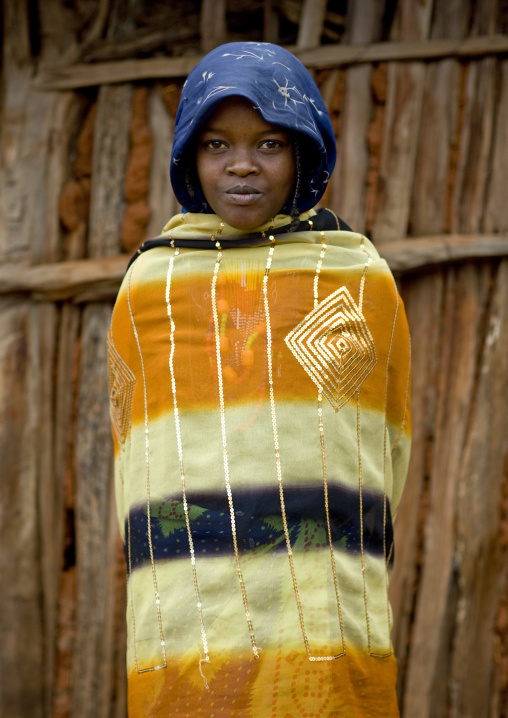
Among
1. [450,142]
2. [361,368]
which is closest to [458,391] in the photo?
[450,142]

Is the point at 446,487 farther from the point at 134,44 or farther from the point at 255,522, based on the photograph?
the point at 134,44

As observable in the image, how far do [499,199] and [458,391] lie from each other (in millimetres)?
726

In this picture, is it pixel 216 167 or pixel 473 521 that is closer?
pixel 216 167

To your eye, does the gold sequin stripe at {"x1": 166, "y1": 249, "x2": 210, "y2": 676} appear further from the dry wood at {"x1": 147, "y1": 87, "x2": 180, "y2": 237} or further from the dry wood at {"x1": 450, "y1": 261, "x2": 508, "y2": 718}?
the dry wood at {"x1": 450, "y1": 261, "x2": 508, "y2": 718}

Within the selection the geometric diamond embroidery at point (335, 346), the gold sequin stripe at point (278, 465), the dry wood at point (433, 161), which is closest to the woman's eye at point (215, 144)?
the gold sequin stripe at point (278, 465)

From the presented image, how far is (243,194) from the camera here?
168 centimetres

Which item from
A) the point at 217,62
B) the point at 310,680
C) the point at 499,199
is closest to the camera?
the point at 310,680

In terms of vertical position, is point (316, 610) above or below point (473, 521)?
above

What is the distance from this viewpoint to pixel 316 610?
1.58 metres

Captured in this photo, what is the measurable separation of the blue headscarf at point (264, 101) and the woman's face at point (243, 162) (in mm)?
33

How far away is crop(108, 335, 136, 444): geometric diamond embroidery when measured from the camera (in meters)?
1.81

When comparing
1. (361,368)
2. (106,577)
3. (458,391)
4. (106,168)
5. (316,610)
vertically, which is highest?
(106,168)

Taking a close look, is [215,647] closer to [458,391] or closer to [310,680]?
[310,680]

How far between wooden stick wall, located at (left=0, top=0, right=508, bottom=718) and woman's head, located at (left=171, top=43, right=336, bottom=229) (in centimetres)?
103
